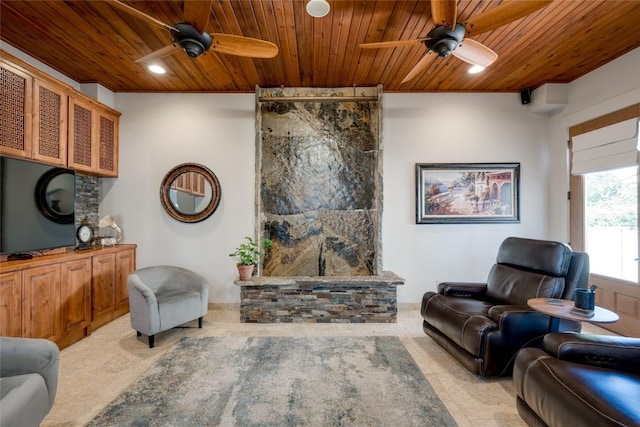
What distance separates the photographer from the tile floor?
1.91 metres

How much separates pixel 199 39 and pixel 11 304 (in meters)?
2.56

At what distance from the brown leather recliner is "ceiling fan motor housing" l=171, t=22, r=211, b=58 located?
3060 mm

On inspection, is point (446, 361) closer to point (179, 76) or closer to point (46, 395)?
point (46, 395)

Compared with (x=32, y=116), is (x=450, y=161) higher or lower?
lower

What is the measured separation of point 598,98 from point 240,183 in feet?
14.8

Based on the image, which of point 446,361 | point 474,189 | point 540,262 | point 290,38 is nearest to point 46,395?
point 446,361

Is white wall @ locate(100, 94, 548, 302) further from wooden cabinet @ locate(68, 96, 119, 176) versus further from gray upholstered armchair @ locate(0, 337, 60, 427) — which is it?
gray upholstered armchair @ locate(0, 337, 60, 427)

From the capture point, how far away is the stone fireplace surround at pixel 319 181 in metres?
3.92

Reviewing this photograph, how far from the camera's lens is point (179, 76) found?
3.51 metres

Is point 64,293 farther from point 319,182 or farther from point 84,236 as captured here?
point 319,182

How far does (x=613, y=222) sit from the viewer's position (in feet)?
10.6

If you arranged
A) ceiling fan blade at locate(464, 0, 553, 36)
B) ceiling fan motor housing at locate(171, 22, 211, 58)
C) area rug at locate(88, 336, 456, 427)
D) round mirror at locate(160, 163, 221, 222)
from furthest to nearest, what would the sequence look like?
round mirror at locate(160, 163, 221, 222) < ceiling fan motor housing at locate(171, 22, 211, 58) < ceiling fan blade at locate(464, 0, 553, 36) < area rug at locate(88, 336, 456, 427)

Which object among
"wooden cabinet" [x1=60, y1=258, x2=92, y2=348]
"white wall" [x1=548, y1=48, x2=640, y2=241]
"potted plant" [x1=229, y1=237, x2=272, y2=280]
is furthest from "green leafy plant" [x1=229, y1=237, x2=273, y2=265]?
"white wall" [x1=548, y1=48, x2=640, y2=241]

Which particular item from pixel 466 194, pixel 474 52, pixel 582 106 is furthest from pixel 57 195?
pixel 582 106
